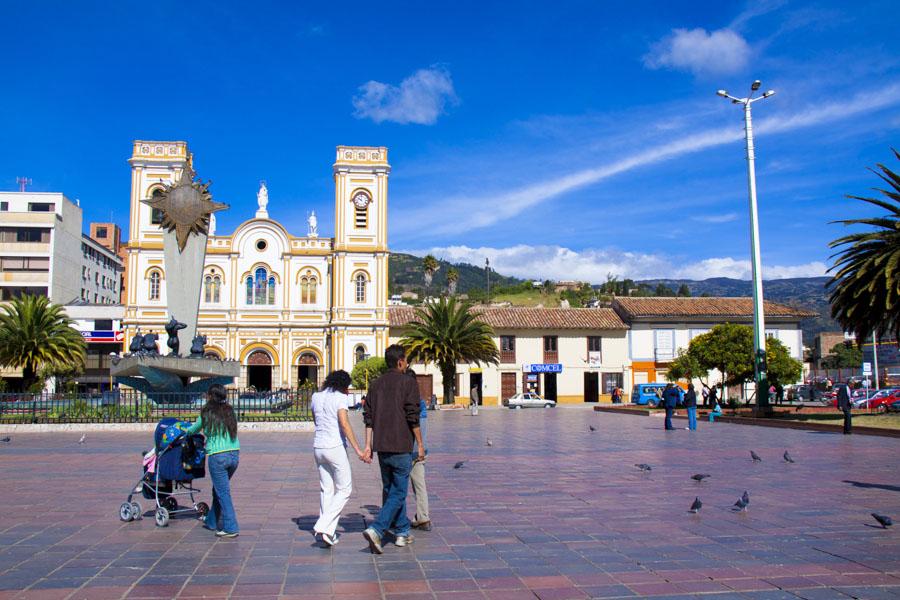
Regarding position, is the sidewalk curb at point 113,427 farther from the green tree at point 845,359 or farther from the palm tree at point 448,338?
the green tree at point 845,359

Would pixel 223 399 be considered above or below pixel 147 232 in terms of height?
below

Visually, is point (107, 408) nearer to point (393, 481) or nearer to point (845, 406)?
point (393, 481)

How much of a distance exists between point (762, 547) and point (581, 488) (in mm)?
3710

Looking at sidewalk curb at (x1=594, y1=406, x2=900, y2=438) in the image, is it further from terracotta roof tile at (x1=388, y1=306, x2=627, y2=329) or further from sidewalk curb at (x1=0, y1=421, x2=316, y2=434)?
terracotta roof tile at (x1=388, y1=306, x2=627, y2=329)

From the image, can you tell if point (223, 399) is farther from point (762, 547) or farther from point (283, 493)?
point (762, 547)

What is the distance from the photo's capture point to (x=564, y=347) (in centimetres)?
5331

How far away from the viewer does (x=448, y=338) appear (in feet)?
141

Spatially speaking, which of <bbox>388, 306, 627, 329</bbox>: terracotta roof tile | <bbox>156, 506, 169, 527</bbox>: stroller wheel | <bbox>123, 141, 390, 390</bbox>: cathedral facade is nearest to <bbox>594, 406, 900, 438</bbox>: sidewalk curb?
<bbox>156, 506, 169, 527</bbox>: stroller wheel

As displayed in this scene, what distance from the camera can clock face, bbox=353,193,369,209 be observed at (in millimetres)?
52781

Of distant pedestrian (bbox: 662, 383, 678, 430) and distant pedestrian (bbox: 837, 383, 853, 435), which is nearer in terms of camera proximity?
distant pedestrian (bbox: 837, 383, 853, 435)

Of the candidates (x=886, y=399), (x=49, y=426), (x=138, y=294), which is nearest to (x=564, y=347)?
(x=886, y=399)

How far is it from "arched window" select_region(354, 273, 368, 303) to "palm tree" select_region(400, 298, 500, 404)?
29.9 ft

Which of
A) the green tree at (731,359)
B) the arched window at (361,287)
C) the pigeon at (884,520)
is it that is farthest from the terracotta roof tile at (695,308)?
the pigeon at (884,520)

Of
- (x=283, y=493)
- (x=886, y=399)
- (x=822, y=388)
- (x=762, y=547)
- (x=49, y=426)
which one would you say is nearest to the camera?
(x=762, y=547)
